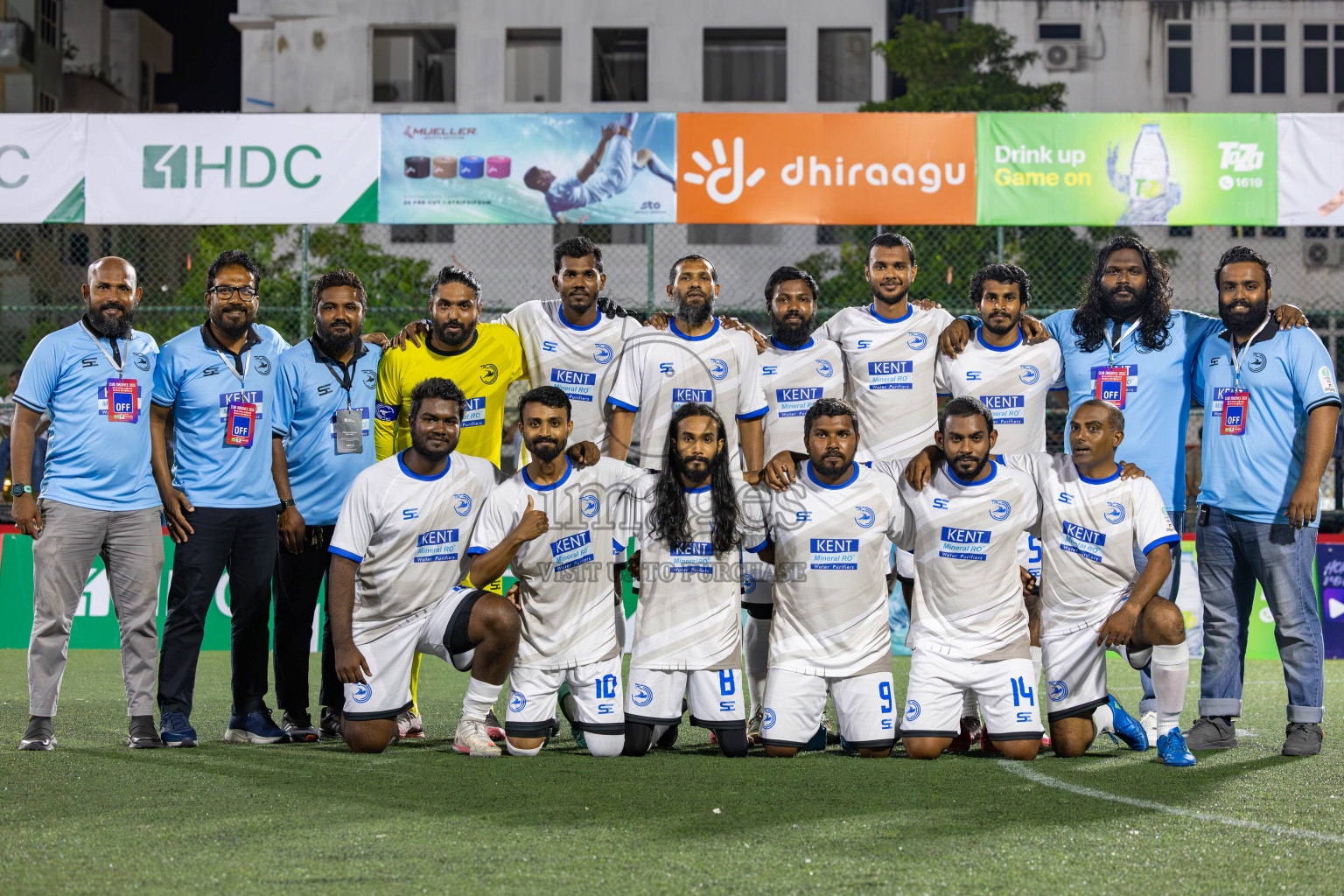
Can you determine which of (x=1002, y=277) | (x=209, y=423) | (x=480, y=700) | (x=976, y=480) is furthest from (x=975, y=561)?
(x=209, y=423)

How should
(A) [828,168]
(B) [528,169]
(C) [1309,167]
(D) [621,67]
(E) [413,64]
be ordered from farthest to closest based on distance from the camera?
(D) [621,67]
(E) [413,64]
(B) [528,169]
(A) [828,168]
(C) [1309,167]

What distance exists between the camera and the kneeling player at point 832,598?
20.2 feet

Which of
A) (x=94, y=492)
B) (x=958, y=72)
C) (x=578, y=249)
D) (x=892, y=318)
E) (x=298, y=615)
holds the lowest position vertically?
(x=298, y=615)

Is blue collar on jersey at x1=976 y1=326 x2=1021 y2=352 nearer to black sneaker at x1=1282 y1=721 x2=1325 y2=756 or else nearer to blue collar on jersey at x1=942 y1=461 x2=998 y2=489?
blue collar on jersey at x1=942 y1=461 x2=998 y2=489

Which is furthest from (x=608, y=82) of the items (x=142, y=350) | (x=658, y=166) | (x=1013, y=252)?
(x=142, y=350)

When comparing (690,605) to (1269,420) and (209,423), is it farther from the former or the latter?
(1269,420)

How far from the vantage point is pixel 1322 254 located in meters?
26.0

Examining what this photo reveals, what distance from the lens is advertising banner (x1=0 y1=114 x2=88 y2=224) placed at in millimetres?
11695

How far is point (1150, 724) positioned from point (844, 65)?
88.1 ft

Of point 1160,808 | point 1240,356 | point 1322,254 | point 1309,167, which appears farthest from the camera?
point 1322,254

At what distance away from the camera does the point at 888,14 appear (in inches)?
1225

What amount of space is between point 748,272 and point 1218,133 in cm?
1607

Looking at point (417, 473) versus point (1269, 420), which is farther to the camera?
point (1269, 420)

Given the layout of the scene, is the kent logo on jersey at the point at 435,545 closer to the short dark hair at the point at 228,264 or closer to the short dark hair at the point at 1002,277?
the short dark hair at the point at 228,264
